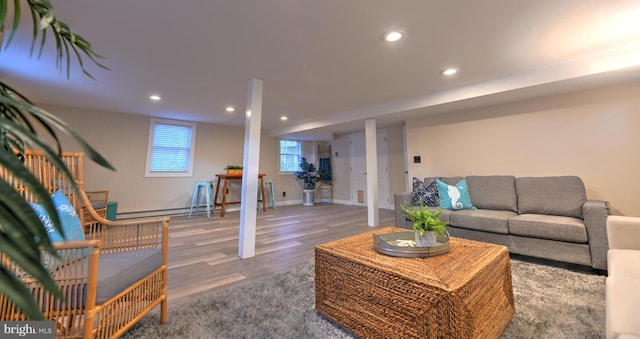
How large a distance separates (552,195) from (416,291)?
8.44ft

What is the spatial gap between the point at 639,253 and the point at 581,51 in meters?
1.88

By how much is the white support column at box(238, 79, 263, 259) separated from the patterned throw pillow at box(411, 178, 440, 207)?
2084 mm

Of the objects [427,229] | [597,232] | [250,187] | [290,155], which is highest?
[290,155]

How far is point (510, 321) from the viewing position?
144 cm

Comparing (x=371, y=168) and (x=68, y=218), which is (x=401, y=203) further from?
(x=68, y=218)

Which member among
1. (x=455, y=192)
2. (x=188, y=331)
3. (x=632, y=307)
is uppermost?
(x=455, y=192)

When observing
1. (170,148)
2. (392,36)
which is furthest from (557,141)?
(170,148)

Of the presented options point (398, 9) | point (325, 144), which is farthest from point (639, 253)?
point (325, 144)

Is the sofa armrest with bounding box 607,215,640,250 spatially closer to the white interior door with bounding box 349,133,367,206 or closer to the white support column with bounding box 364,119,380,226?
the white support column with bounding box 364,119,380,226

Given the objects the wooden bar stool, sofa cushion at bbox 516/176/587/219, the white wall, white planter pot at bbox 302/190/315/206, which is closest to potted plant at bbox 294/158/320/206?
white planter pot at bbox 302/190/315/206

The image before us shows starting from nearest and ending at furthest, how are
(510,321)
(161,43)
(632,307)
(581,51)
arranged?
(632,307) → (510,321) → (161,43) → (581,51)

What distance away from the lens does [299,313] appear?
1548 millimetres

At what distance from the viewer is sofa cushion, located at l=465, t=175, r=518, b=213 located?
9.52 ft

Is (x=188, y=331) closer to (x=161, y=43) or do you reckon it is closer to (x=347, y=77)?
(x=161, y=43)
